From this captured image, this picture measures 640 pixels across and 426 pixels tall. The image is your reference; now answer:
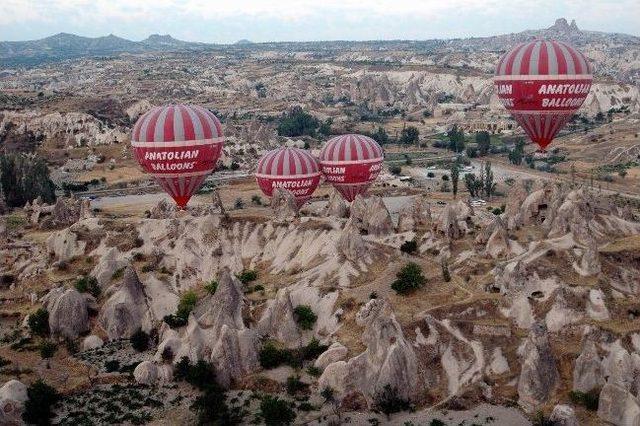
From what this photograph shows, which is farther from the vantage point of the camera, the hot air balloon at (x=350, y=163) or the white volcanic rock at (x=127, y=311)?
the hot air balloon at (x=350, y=163)

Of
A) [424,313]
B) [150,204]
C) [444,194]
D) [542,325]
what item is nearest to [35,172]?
[150,204]

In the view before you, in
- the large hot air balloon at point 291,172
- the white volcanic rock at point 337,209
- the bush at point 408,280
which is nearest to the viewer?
the bush at point 408,280

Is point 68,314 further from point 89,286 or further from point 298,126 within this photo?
point 298,126

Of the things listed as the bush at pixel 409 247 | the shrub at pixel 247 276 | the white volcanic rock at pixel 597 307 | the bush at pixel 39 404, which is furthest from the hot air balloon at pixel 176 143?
the white volcanic rock at pixel 597 307

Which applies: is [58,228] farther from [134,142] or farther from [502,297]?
[502,297]

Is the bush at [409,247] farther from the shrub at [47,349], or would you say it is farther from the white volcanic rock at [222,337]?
the shrub at [47,349]

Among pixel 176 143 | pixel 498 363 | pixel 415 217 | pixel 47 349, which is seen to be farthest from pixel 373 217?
pixel 47 349

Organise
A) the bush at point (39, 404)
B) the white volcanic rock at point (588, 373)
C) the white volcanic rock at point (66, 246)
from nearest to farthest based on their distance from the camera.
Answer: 1. the white volcanic rock at point (588, 373)
2. the bush at point (39, 404)
3. the white volcanic rock at point (66, 246)
